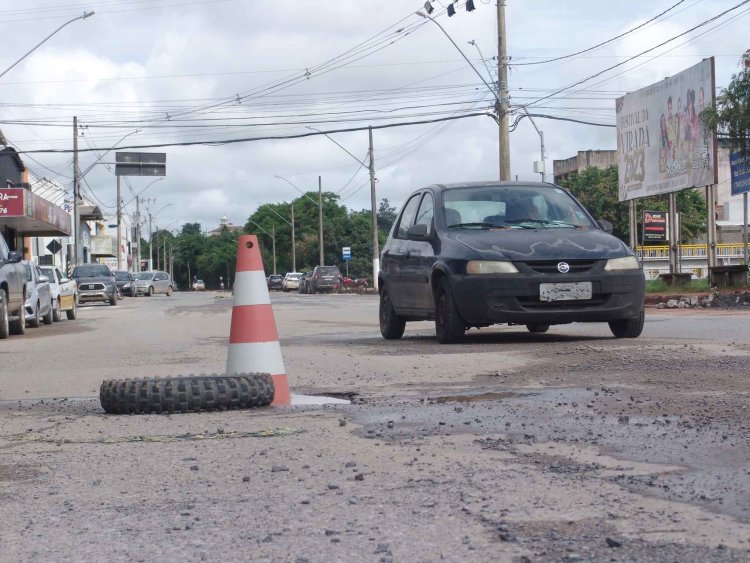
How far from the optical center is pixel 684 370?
7438mm

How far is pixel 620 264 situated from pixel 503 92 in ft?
76.1

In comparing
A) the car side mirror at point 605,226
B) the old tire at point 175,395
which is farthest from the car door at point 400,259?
the old tire at point 175,395

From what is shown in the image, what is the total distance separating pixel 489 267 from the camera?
1006cm

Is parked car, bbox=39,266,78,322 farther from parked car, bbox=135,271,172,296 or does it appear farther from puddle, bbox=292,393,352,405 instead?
parked car, bbox=135,271,172,296

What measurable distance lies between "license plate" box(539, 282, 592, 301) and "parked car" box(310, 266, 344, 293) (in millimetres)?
51078

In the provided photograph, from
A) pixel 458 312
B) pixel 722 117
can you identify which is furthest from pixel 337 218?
pixel 458 312

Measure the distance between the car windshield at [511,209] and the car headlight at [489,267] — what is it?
0.96m

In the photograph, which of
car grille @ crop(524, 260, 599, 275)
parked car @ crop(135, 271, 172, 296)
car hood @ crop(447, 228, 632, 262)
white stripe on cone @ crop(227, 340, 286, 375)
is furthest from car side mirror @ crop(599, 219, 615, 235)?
parked car @ crop(135, 271, 172, 296)

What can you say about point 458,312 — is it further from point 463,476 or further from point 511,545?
point 511,545

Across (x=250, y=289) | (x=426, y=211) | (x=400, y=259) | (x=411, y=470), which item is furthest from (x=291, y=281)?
(x=411, y=470)

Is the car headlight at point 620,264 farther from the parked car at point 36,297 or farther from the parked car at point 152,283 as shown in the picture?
the parked car at point 152,283

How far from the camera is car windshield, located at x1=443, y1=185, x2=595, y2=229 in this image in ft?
36.3

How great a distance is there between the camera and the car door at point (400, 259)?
11.8 metres

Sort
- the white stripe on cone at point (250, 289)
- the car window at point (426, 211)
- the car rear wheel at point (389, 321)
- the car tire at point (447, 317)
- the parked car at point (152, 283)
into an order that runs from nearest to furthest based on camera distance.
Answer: the white stripe on cone at point (250, 289), the car tire at point (447, 317), the car window at point (426, 211), the car rear wheel at point (389, 321), the parked car at point (152, 283)
